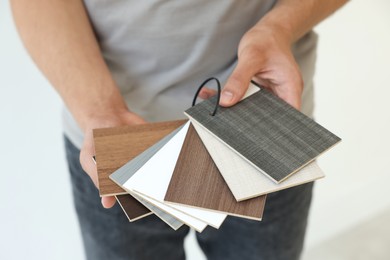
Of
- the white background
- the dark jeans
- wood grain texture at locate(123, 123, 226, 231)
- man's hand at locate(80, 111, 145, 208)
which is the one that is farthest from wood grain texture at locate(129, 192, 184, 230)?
the white background

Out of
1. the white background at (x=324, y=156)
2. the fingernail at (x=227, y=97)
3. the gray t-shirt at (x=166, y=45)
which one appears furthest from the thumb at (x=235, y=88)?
the white background at (x=324, y=156)

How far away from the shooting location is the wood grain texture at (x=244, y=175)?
703mm

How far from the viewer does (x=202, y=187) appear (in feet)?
2.36

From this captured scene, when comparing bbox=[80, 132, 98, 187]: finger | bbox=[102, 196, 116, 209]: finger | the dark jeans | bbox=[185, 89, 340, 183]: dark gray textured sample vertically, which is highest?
bbox=[185, 89, 340, 183]: dark gray textured sample

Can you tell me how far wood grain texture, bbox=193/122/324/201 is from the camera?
0.70 metres

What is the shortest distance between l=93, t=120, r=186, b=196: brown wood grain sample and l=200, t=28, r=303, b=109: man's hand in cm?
9

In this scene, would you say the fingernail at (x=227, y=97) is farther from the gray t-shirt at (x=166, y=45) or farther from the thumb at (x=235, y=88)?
the gray t-shirt at (x=166, y=45)

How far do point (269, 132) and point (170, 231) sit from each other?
324 mm

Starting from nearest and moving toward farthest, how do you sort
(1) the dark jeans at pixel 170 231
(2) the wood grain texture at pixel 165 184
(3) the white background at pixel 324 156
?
(2) the wood grain texture at pixel 165 184 < (1) the dark jeans at pixel 170 231 < (3) the white background at pixel 324 156

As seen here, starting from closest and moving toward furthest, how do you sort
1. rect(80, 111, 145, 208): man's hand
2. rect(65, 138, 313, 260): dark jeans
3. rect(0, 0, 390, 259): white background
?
rect(80, 111, 145, 208): man's hand → rect(65, 138, 313, 260): dark jeans → rect(0, 0, 390, 259): white background

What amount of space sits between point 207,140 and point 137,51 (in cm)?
22

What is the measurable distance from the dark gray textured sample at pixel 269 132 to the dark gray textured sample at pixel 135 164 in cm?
6

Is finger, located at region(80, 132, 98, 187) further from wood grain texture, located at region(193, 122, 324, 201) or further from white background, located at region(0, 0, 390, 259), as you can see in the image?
white background, located at region(0, 0, 390, 259)

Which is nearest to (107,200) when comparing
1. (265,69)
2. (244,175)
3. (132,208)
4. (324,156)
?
(132,208)
